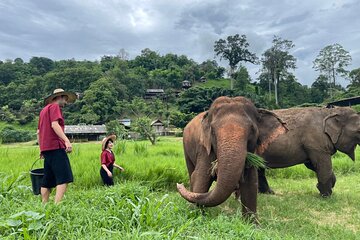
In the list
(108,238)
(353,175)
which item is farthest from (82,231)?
(353,175)

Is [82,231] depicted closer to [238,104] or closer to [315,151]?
[238,104]

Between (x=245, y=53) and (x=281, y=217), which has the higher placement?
(x=245, y=53)

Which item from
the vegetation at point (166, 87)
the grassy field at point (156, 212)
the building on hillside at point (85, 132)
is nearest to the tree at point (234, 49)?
the vegetation at point (166, 87)

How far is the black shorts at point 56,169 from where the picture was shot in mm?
4332

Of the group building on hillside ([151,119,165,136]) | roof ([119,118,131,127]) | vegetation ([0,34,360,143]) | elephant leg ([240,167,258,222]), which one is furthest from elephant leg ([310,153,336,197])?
roof ([119,118,131,127])

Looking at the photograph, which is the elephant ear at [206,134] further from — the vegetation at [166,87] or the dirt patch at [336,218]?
the vegetation at [166,87]

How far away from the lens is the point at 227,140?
12.3 ft

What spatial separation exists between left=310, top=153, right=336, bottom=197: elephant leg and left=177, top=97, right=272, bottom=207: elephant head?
276cm

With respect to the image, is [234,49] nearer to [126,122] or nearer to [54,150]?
[126,122]

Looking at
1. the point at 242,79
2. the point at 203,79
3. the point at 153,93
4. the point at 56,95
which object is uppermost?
the point at 203,79

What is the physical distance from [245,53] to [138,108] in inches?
1099

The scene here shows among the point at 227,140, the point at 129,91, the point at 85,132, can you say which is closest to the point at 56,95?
the point at 227,140

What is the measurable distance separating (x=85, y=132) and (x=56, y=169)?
43259mm

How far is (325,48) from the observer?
53500 millimetres
